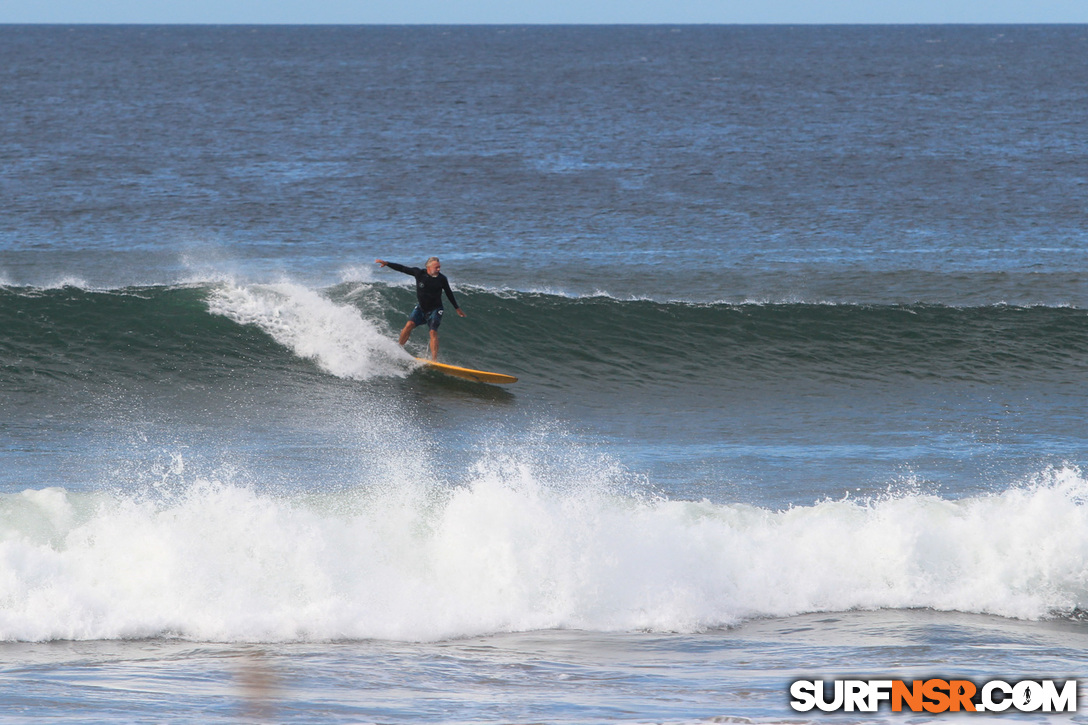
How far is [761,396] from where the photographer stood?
47.2 feet

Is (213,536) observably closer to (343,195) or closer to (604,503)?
(604,503)

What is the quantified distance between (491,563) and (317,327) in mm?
8536

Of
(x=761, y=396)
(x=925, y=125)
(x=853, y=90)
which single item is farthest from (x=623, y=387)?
(x=853, y=90)

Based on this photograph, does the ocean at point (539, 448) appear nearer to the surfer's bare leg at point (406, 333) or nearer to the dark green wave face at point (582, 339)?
the dark green wave face at point (582, 339)

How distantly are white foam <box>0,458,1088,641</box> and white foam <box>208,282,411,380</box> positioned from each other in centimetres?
588

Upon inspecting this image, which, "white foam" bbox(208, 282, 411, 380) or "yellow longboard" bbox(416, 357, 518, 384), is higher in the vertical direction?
"white foam" bbox(208, 282, 411, 380)

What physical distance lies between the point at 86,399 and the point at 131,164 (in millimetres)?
27947

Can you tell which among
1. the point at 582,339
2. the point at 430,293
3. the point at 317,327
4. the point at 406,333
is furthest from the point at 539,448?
the point at 317,327

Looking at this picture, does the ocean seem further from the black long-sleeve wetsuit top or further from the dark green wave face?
the black long-sleeve wetsuit top

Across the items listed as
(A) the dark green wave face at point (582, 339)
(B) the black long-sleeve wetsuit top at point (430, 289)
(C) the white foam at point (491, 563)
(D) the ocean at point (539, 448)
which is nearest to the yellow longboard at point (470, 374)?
(D) the ocean at point (539, 448)

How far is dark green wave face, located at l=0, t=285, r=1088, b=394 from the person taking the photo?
14812 mm

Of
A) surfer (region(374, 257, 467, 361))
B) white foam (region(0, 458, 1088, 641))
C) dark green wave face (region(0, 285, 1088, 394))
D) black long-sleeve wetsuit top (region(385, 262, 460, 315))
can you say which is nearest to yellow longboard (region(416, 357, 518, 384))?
surfer (region(374, 257, 467, 361))

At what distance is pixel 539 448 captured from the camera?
12070mm

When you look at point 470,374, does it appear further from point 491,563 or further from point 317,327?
point 491,563
